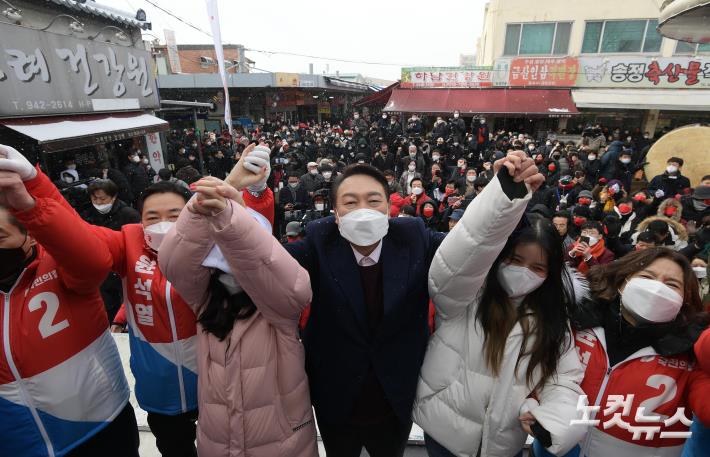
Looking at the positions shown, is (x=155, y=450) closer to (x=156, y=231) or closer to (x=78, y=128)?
(x=156, y=231)

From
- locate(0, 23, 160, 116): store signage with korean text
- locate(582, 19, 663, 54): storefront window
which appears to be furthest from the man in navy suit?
locate(582, 19, 663, 54): storefront window

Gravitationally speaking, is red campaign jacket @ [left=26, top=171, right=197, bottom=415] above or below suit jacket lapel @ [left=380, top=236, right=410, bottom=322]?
below

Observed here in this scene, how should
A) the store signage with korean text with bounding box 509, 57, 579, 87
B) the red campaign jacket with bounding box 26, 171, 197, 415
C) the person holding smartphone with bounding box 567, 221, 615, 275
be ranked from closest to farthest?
the red campaign jacket with bounding box 26, 171, 197, 415 → the person holding smartphone with bounding box 567, 221, 615, 275 → the store signage with korean text with bounding box 509, 57, 579, 87

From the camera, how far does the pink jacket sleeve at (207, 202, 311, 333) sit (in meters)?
1.13

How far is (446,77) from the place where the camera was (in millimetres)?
16594

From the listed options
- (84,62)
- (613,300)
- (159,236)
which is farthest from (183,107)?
(613,300)

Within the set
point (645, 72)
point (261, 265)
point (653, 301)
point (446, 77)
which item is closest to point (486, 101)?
point (446, 77)

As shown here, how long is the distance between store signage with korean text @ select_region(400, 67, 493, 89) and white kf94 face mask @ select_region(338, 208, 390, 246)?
55.1ft

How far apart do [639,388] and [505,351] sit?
0.56 metres

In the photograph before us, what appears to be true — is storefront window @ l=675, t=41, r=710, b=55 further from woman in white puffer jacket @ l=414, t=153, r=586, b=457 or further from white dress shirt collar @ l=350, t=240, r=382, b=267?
white dress shirt collar @ l=350, t=240, r=382, b=267

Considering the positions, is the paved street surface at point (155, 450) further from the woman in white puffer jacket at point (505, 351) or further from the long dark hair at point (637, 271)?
the long dark hair at point (637, 271)

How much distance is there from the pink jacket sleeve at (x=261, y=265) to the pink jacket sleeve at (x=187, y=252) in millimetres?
49

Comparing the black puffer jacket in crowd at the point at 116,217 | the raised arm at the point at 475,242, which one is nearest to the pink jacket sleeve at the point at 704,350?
the raised arm at the point at 475,242

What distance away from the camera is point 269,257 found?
1.21m
